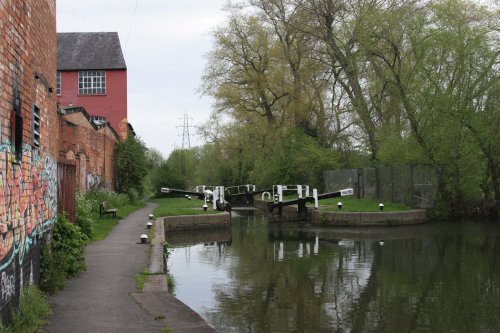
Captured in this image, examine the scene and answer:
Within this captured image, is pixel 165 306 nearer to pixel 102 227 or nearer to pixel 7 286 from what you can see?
pixel 7 286

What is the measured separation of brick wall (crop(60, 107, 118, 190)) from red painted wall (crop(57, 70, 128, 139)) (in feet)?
22.5

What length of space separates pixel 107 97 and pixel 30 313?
33.4 m

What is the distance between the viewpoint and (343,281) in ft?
37.4

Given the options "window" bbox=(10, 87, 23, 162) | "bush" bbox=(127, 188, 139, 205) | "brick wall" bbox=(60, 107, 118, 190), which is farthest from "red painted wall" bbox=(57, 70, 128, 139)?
"window" bbox=(10, 87, 23, 162)

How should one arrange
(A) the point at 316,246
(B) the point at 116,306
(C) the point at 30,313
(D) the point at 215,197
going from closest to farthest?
(C) the point at 30,313 → (B) the point at 116,306 → (A) the point at 316,246 → (D) the point at 215,197

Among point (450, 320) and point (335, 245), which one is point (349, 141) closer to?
point (335, 245)

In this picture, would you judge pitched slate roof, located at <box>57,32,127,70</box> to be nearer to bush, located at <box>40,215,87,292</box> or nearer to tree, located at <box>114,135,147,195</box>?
tree, located at <box>114,135,147,195</box>

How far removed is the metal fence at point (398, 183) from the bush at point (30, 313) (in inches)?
860

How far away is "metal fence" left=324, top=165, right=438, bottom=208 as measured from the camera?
86.7 feet

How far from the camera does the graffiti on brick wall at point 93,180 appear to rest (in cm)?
2564

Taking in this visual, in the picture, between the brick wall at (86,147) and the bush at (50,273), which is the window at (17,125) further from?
the brick wall at (86,147)

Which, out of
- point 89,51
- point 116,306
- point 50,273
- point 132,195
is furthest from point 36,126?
point 89,51

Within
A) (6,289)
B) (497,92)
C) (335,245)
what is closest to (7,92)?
(6,289)

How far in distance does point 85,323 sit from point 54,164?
3.47m
